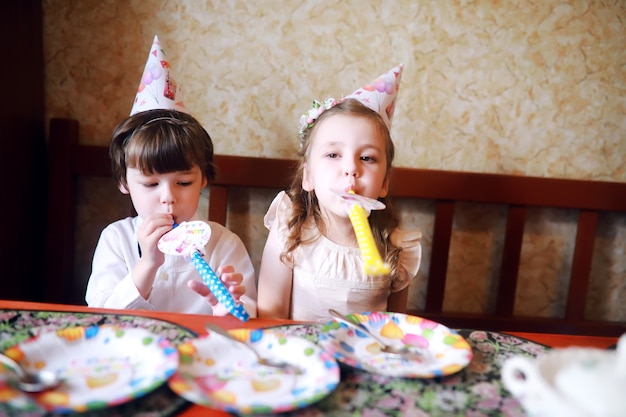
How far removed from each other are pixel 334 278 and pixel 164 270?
381mm

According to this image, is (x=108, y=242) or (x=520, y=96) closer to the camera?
(x=108, y=242)

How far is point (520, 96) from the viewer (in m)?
1.41

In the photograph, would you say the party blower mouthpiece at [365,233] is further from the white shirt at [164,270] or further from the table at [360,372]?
the white shirt at [164,270]

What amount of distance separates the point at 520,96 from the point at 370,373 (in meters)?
1.06

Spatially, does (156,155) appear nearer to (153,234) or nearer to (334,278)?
(153,234)

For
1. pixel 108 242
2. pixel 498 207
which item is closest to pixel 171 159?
pixel 108 242

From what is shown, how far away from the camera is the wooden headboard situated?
4.33ft

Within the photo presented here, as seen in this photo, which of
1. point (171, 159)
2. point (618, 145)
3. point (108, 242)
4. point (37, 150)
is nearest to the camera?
point (171, 159)

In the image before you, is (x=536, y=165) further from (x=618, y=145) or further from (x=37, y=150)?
(x=37, y=150)

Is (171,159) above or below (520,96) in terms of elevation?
below

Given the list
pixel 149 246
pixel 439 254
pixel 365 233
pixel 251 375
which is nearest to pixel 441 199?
pixel 439 254

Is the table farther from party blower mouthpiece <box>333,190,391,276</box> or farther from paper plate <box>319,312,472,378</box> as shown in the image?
party blower mouthpiece <box>333,190,391,276</box>

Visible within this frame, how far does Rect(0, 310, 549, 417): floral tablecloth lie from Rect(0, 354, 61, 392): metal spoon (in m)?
0.04

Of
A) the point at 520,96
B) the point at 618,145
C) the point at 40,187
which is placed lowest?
the point at 40,187
